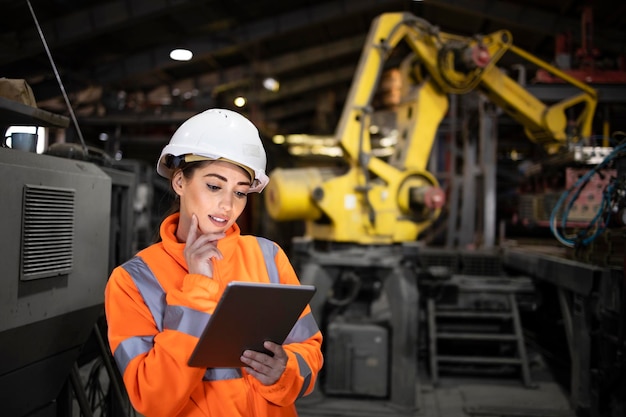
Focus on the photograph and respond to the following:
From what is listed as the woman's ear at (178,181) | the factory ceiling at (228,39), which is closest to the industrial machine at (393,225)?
the factory ceiling at (228,39)

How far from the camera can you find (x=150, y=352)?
1700 millimetres

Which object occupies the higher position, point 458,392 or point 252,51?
point 252,51

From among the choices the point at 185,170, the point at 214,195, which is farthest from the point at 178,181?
the point at 214,195

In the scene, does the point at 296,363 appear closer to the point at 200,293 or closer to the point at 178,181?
the point at 200,293

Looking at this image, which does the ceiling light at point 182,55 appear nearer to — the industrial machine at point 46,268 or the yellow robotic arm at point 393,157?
the industrial machine at point 46,268

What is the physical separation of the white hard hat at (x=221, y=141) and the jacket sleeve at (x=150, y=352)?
444 millimetres

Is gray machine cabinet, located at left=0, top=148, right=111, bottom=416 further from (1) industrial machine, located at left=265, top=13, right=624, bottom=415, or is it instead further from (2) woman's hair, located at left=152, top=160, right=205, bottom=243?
(1) industrial machine, located at left=265, top=13, right=624, bottom=415

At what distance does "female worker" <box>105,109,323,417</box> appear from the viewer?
167 cm

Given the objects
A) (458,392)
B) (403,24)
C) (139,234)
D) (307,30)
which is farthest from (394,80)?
(458,392)

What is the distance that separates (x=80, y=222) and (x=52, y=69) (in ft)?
2.45

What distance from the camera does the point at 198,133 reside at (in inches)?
77.2

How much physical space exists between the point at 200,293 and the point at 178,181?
20.0 inches

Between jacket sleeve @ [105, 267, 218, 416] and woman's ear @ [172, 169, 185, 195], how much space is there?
360mm

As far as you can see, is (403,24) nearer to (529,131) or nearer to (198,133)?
(529,131)
